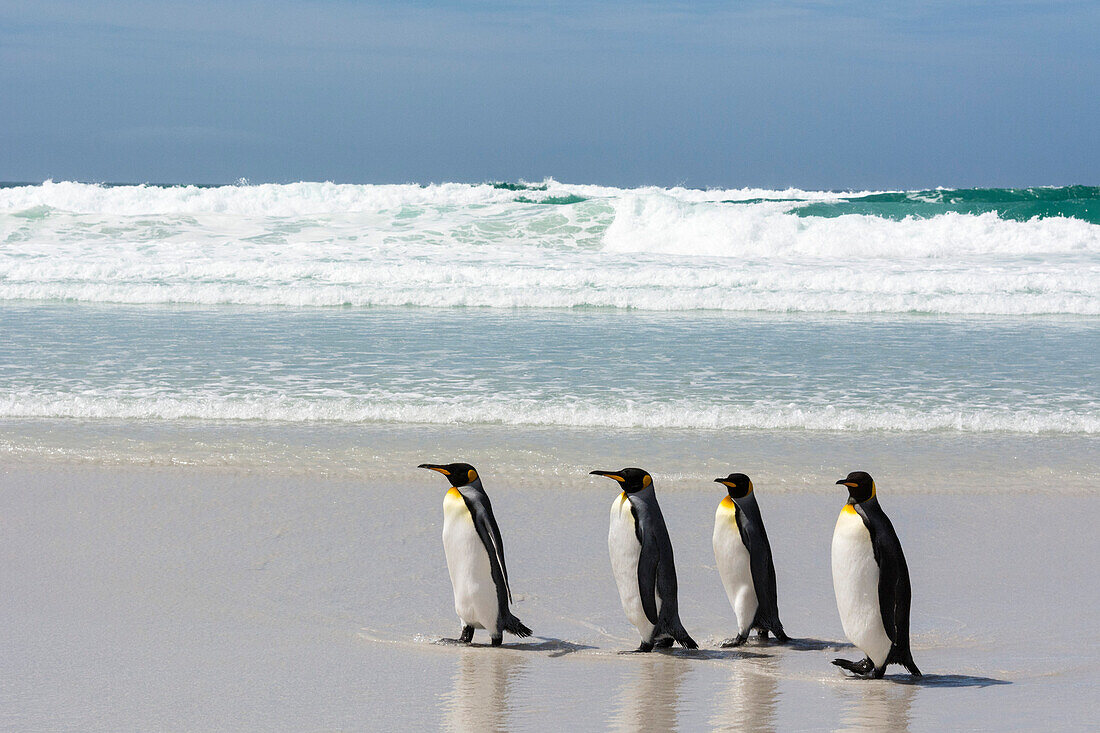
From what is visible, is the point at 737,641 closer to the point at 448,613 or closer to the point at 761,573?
the point at 761,573

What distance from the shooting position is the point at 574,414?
22.5 feet

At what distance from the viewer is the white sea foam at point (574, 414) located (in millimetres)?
6754

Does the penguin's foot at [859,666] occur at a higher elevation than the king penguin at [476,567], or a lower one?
lower

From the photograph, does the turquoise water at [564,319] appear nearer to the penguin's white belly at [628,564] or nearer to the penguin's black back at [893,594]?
the penguin's white belly at [628,564]

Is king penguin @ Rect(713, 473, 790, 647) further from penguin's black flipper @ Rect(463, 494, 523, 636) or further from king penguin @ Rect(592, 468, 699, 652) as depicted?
penguin's black flipper @ Rect(463, 494, 523, 636)

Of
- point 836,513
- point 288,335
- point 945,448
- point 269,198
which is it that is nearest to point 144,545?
point 836,513

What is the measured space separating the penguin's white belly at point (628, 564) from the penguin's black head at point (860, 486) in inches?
27.0

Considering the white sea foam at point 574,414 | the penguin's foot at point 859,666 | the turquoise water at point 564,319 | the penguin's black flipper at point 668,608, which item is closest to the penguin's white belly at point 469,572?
the penguin's black flipper at point 668,608

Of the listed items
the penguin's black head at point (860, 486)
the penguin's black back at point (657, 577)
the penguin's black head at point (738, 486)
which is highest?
the penguin's black head at point (860, 486)

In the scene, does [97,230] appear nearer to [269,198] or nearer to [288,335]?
[269,198]

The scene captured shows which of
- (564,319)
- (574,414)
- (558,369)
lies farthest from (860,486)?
(564,319)

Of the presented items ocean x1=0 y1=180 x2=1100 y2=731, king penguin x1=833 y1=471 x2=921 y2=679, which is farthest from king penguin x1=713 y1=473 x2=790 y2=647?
king penguin x1=833 y1=471 x2=921 y2=679

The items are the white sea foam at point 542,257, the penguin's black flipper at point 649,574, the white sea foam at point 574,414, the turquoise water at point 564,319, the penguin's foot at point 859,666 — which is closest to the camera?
the penguin's foot at point 859,666

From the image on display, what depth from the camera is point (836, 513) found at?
4.98 metres
